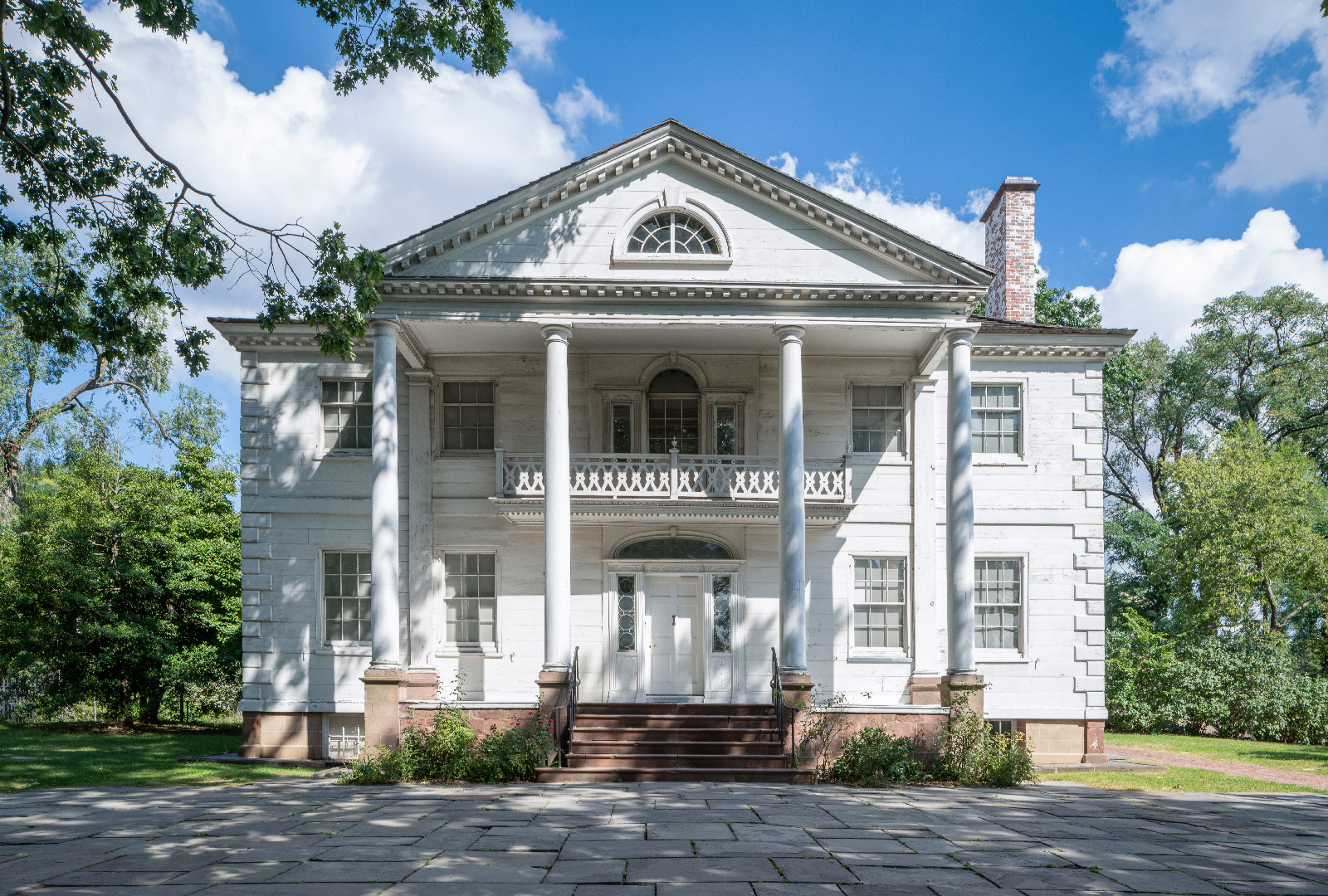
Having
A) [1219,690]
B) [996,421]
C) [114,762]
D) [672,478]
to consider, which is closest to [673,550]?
[672,478]

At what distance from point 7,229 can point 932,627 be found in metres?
15.4

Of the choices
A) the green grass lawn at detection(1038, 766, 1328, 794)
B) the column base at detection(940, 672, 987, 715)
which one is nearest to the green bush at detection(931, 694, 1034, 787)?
the column base at detection(940, 672, 987, 715)

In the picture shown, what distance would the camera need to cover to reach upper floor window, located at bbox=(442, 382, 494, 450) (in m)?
17.5

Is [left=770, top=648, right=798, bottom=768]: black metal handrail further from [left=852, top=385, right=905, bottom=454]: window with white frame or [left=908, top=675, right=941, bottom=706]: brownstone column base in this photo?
[left=852, top=385, right=905, bottom=454]: window with white frame

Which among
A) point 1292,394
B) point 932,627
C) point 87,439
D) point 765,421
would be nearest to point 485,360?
point 765,421

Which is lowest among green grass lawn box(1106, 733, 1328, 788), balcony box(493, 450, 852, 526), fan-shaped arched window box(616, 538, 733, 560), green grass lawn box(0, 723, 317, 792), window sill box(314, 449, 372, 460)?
green grass lawn box(1106, 733, 1328, 788)

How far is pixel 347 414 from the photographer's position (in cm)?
1741

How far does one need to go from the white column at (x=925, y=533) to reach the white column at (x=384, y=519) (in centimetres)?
958

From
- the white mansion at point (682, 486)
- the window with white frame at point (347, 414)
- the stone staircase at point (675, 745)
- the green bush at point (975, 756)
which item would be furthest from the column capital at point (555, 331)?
the green bush at point (975, 756)

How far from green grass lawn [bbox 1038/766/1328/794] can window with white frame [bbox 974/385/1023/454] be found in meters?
6.15

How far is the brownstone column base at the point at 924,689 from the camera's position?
16.3 m

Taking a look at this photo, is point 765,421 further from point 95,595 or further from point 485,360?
point 95,595

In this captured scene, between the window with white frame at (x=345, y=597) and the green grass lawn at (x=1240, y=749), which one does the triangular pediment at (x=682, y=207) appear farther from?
the green grass lawn at (x=1240, y=749)

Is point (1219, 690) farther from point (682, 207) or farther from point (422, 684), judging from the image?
point (422, 684)
